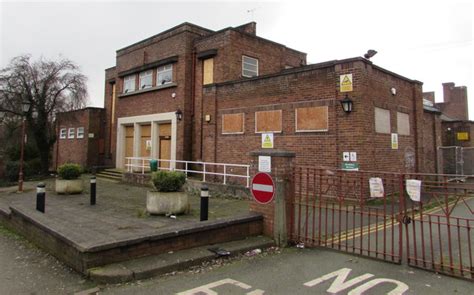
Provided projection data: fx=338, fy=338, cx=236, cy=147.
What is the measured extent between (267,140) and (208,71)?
6.05 m

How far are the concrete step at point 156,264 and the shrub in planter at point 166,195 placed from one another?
285 cm

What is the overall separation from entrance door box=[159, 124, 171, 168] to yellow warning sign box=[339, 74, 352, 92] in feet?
35.4

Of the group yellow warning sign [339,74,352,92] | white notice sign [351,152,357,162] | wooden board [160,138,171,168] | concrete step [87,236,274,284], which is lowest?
concrete step [87,236,274,284]

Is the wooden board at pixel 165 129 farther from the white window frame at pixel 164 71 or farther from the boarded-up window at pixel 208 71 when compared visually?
the boarded-up window at pixel 208 71

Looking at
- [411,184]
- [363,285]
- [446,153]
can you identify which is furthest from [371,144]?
→ [446,153]

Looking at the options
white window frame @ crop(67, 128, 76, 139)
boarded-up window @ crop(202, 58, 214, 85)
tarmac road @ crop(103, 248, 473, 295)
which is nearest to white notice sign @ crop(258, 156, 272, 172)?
tarmac road @ crop(103, 248, 473, 295)

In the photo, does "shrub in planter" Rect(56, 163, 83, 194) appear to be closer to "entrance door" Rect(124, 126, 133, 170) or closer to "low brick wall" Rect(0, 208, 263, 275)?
"low brick wall" Rect(0, 208, 263, 275)

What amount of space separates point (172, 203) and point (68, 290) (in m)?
4.26

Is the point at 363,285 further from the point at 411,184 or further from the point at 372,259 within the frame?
the point at 411,184

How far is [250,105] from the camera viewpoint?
48.4 ft

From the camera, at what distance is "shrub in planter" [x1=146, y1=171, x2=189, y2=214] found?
8742 mm

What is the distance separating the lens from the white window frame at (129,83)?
2195 cm

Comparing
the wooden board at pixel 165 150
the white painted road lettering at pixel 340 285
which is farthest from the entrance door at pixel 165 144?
the white painted road lettering at pixel 340 285

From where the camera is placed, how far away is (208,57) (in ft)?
58.4
